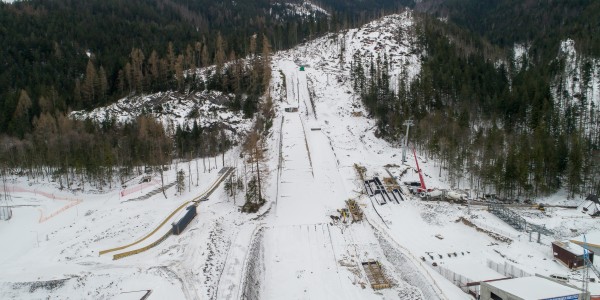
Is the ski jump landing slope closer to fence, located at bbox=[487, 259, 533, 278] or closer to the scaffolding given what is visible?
fence, located at bbox=[487, 259, 533, 278]

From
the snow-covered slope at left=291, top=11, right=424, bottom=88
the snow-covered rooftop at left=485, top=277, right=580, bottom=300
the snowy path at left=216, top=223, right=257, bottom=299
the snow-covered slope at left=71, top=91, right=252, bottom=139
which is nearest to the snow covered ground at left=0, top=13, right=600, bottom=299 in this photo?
the snowy path at left=216, top=223, right=257, bottom=299

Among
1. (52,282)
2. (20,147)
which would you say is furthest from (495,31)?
(52,282)

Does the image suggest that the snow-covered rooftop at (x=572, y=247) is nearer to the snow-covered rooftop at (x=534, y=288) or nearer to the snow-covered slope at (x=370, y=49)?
the snow-covered rooftop at (x=534, y=288)

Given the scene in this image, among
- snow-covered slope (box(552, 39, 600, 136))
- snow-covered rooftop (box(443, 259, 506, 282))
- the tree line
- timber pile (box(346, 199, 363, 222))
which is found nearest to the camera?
snow-covered rooftop (box(443, 259, 506, 282))

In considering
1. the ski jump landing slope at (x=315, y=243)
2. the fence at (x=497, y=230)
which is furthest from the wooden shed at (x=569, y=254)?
the ski jump landing slope at (x=315, y=243)

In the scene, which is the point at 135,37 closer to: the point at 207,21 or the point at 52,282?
the point at 207,21

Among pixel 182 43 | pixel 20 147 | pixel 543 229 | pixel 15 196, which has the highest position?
pixel 182 43

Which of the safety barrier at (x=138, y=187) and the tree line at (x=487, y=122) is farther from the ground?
the tree line at (x=487, y=122)
